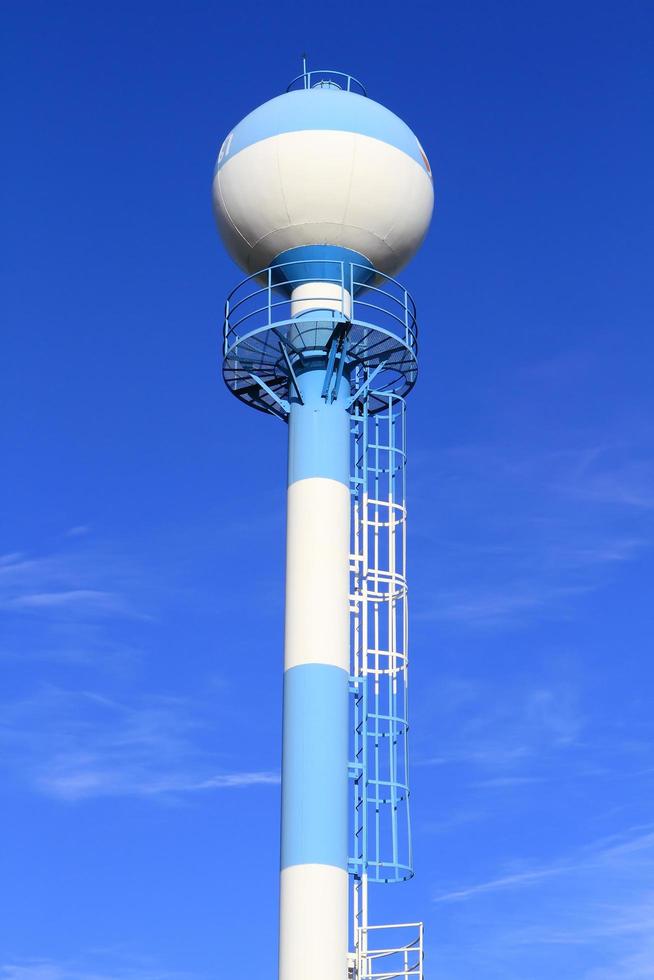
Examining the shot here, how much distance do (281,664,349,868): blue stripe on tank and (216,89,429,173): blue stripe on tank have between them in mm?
13003

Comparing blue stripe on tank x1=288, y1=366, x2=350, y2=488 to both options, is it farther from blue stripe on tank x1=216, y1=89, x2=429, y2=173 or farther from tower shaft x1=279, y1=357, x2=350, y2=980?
blue stripe on tank x1=216, y1=89, x2=429, y2=173

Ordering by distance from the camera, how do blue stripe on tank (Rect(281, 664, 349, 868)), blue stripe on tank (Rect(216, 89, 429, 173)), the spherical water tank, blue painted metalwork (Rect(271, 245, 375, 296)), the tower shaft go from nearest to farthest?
1. the tower shaft
2. blue stripe on tank (Rect(281, 664, 349, 868))
3. the spherical water tank
4. blue stripe on tank (Rect(216, 89, 429, 173))
5. blue painted metalwork (Rect(271, 245, 375, 296))

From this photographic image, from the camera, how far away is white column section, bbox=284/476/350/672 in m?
33.2

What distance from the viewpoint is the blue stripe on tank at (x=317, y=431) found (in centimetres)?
3491

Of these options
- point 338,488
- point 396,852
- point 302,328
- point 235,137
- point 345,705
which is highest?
point 235,137

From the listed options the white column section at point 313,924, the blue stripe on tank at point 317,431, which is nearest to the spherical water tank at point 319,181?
the blue stripe on tank at point 317,431

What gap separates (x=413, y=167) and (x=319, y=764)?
16.0 metres

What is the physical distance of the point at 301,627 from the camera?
33344 millimetres

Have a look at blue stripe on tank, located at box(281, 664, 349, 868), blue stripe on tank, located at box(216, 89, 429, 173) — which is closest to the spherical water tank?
Answer: blue stripe on tank, located at box(216, 89, 429, 173)

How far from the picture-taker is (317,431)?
35250 mm

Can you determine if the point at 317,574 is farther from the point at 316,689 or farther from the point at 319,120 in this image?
the point at 319,120

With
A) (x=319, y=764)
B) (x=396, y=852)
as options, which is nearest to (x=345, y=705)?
(x=319, y=764)

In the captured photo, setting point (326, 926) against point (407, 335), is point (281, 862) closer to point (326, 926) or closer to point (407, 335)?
point (326, 926)

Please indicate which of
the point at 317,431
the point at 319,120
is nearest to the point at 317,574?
the point at 317,431
